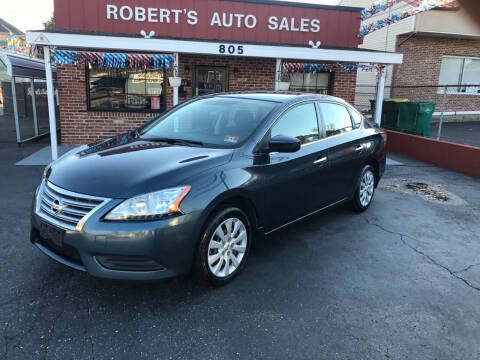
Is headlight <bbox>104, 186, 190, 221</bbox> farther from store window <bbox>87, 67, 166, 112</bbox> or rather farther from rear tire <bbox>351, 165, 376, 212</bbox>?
store window <bbox>87, 67, 166, 112</bbox>

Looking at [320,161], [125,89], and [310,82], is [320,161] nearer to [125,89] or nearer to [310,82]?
[125,89]

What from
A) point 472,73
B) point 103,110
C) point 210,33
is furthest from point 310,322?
point 472,73

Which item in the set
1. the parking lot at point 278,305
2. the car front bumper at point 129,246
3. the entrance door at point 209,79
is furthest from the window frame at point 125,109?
the car front bumper at point 129,246

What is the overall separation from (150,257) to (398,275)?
2.33m

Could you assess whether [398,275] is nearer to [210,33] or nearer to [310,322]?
[310,322]

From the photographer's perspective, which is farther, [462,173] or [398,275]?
[462,173]

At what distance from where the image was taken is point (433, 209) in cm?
584

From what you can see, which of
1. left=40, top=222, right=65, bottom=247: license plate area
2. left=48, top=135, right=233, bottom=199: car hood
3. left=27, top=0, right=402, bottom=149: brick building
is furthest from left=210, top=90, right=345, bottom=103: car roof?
left=27, top=0, right=402, bottom=149: brick building

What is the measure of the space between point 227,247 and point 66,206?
4.27 feet

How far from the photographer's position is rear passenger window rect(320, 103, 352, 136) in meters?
4.59

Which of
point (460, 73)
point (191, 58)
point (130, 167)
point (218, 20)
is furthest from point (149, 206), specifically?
point (460, 73)

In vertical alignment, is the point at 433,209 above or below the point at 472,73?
below

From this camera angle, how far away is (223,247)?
330 centimetres

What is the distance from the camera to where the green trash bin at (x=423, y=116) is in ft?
39.9
